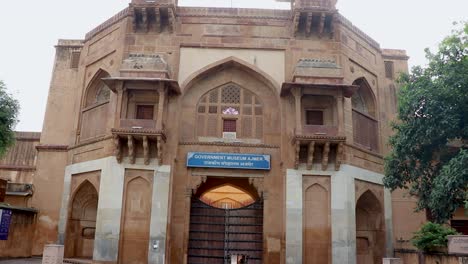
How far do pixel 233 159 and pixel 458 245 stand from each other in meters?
6.64

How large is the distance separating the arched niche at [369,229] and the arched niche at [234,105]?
4117 millimetres

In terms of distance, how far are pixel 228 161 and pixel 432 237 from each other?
617cm

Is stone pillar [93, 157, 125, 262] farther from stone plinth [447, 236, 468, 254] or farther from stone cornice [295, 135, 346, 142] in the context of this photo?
stone plinth [447, 236, 468, 254]

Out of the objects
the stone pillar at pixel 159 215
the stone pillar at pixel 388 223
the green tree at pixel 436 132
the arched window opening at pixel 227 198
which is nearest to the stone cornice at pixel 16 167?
the arched window opening at pixel 227 198

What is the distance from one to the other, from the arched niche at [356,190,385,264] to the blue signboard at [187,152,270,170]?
3.87m

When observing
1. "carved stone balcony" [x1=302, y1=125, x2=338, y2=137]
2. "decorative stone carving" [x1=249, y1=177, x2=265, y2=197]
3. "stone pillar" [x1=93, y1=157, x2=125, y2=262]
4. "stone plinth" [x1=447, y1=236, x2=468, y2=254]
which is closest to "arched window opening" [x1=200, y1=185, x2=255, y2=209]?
"decorative stone carving" [x1=249, y1=177, x2=265, y2=197]

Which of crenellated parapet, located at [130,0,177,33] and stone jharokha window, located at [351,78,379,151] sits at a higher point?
crenellated parapet, located at [130,0,177,33]

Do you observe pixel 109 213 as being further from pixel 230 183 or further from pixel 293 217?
pixel 293 217

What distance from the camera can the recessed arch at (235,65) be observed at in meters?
14.6

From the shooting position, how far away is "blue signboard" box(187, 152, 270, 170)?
45.8ft

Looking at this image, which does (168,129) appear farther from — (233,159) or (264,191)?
(264,191)

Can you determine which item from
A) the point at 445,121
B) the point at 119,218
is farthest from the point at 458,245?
the point at 119,218

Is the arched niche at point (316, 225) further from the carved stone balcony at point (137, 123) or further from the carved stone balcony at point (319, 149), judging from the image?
the carved stone balcony at point (137, 123)

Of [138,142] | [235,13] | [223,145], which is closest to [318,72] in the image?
[235,13]
